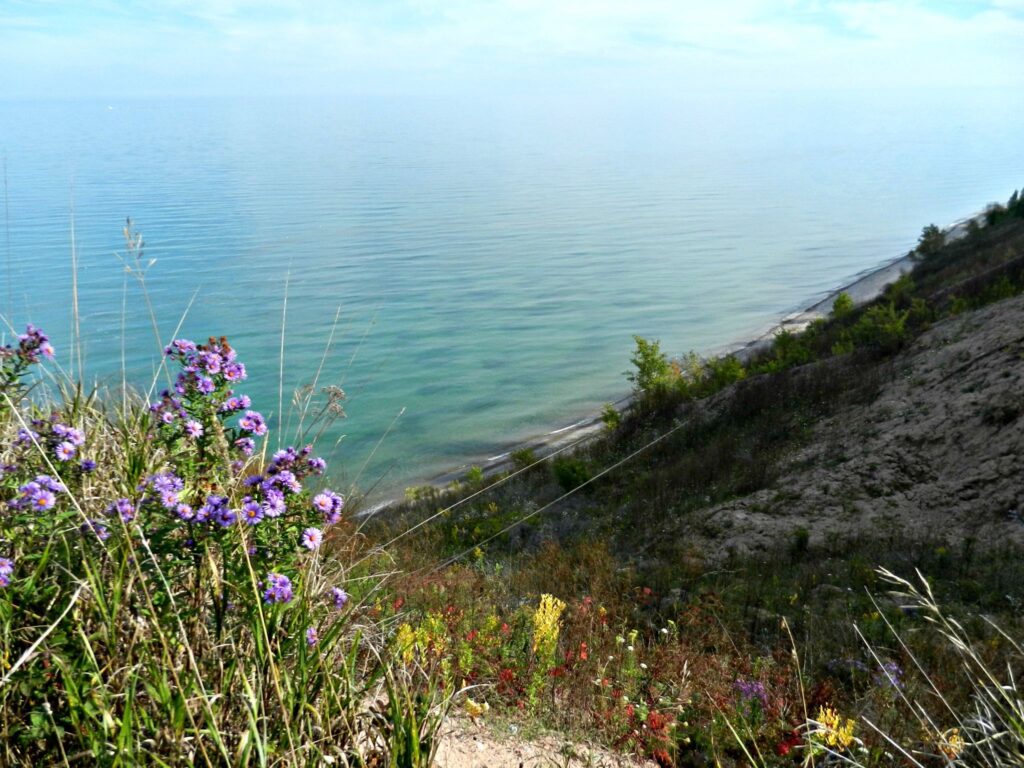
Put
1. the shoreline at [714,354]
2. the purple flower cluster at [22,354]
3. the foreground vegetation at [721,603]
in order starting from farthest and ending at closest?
the shoreline at [714,354] < the foreground vegetation at [721,603] < the purple flower cluster at [22,354]

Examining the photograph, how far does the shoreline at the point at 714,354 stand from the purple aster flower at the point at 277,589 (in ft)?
11.6

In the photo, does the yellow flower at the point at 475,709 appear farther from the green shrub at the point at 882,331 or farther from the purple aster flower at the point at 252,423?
the green shrub at the point at 882,331

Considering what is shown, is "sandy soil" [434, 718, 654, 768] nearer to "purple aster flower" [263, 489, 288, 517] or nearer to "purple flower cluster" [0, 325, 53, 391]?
"purple aster flower" [263, 489, 288, 517]

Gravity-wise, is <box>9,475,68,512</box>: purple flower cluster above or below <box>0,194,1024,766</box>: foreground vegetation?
above

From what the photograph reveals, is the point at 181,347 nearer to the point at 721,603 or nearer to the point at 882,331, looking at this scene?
the point at 721,603

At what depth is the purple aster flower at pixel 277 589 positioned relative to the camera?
108 inches

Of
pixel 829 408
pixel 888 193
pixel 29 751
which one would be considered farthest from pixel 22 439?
pixel 888 193

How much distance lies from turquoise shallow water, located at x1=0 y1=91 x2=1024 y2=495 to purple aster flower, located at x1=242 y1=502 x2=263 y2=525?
3792 mm

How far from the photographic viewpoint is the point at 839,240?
50.4 meters

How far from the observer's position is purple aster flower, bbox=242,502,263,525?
2.77m

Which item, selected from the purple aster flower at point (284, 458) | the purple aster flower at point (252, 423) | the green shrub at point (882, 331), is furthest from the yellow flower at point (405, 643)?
the green shrub at point (882, 331)

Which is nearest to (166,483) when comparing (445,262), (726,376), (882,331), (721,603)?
(721,603)

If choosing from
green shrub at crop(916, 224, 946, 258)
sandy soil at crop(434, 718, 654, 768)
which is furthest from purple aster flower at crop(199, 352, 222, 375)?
green shrub at crop(916, 224, 946, 258)

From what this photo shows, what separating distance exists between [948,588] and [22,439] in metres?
6.59
